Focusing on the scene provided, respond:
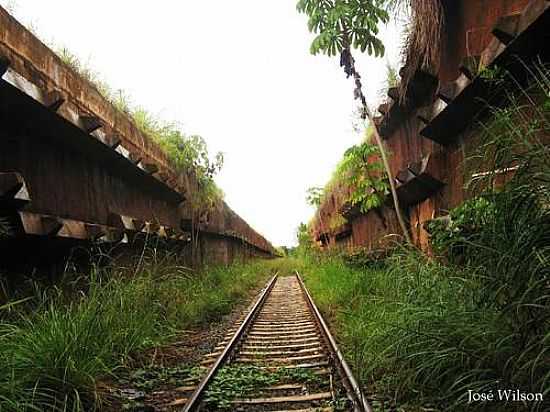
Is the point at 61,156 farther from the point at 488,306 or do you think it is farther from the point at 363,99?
the point at 363,99

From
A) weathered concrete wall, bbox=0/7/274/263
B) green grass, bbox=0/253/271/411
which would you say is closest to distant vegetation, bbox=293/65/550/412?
green grass, bbox=0/253/271/411

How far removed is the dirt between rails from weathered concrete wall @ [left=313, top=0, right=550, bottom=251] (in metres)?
3.09

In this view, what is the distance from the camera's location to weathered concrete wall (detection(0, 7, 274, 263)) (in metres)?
3.80

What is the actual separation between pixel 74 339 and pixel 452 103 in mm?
4345

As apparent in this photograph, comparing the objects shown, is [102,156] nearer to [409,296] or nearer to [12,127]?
[12,127]

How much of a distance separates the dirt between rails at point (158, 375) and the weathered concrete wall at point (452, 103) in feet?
10.1

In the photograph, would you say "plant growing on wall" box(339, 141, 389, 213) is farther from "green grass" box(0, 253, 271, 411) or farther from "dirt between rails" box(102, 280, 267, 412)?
"green grass" box(0, 253, 271, 411)

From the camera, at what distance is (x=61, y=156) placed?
500 cm

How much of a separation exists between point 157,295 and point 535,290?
4.97 m

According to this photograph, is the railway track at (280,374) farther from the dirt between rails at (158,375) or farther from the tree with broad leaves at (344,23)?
the tree with broad leaves at (344,23)

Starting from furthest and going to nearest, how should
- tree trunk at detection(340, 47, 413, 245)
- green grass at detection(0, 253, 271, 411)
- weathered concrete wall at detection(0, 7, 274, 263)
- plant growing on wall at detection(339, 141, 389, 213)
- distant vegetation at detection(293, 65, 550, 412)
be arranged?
plant growing on wall at detection(339, 141, 389, 213), tree trunk at detection(340, 47, 413, 245), weathered concrete wall at detection(0, 7, 274, 263), green grass at detection(0, 253, 271, 411), distant vegetation at detection(293, 65, 550, 412)

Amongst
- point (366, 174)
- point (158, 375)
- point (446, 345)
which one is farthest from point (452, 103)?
point (158, 375)

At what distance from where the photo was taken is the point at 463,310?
3.04 meters

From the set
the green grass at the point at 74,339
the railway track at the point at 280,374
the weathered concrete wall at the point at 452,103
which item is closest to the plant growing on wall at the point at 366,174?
the weathered concrete wall at the point at 452,103
